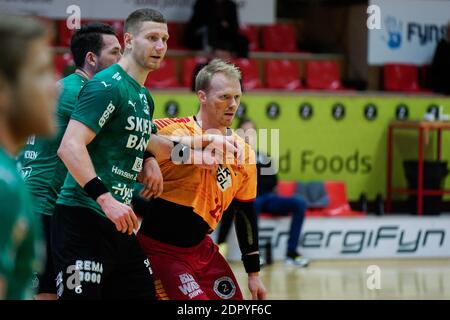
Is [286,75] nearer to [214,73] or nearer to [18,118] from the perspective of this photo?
[214,73]

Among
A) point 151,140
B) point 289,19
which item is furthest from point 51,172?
point 289,19

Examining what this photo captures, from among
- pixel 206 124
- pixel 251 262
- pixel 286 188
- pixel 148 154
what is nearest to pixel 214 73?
pixel 206 124

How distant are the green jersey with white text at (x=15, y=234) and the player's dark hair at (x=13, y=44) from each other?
21cm

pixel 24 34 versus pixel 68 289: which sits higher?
pixel 24 34

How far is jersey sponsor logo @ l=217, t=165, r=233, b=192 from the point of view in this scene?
198 inches

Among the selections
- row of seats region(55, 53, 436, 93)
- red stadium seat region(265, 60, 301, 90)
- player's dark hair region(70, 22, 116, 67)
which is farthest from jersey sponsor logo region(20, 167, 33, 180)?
red stadium seat region(265, 60, 301, 90)

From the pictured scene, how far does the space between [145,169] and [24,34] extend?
8.00ft

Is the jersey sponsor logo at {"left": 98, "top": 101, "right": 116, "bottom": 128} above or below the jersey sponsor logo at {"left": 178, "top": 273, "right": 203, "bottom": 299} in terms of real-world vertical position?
above

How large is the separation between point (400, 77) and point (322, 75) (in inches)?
46.5

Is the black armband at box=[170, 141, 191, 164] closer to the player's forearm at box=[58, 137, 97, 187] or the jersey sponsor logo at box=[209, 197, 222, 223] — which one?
the jersey sponsor logo at box=[209, 197, 222, 223]

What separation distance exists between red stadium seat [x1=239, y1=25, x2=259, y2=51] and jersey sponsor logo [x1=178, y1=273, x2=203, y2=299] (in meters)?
9.20

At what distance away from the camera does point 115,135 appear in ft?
14.4

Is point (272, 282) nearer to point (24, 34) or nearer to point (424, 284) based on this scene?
point (424, 284)

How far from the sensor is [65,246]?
4395mm
